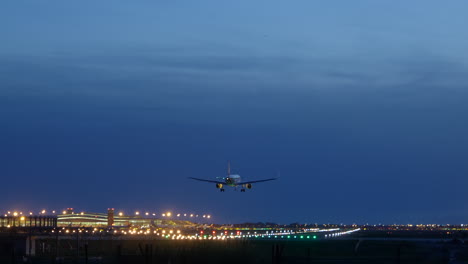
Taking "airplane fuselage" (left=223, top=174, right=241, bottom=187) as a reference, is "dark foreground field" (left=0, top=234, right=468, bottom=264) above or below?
below

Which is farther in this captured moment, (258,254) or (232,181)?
(232,181)

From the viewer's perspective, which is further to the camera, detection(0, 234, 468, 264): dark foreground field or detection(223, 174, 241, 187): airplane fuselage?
detection(223, 174, 241, 187): airplane fuselage

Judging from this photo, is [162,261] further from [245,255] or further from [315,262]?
[315,262]

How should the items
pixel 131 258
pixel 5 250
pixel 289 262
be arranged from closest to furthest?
pixel 289 262 → pixel 131 258 → pixel 5 250

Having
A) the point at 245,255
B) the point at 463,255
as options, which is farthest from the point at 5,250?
the point at 463,255

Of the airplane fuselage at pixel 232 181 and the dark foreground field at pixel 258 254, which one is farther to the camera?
the airplane fuselage at pixel 232 181

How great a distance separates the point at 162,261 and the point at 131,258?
3641 millimetres

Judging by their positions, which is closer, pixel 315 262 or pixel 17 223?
pixel 315 262

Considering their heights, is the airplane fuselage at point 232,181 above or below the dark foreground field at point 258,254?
above

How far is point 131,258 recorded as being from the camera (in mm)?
73812

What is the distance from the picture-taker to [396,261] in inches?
2785

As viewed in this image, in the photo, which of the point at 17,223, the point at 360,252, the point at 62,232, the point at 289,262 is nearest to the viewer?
the point at 289,262

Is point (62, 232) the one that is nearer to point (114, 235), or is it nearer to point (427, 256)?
point (114, 235)

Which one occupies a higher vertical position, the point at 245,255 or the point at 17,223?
the point at 17,223
